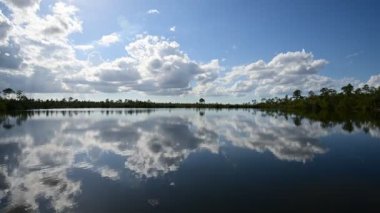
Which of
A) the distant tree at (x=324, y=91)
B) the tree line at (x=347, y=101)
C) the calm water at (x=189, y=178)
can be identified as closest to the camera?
the calm water at (x=189, y=178)

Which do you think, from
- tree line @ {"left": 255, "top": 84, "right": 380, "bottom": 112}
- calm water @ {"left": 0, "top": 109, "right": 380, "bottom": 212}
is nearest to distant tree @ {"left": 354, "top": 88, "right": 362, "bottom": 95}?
tree line @ {"left": 255, "top": 84, "right": 380, "bottom": 112}

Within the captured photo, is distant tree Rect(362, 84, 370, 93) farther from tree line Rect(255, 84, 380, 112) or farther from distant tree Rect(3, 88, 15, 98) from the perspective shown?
distant tree Rect(3, 88, 15, 98)

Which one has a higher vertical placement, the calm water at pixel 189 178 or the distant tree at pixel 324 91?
the distant tree at pixel 324 91

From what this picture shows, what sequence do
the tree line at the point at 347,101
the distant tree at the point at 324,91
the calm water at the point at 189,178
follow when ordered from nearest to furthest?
the calm water at the point at 189,178, the tree line at the point at 347,101, the distant tree at the point at 324,91

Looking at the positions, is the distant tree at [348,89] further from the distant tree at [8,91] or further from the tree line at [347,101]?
the distant tree at [8,91]

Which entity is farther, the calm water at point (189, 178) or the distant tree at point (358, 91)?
the distant tree at point (358, 91)

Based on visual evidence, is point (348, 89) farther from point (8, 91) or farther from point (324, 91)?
point (8, 91)

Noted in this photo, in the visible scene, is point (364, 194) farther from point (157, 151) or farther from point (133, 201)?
point (157, 151)

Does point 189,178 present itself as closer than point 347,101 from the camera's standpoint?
Yes

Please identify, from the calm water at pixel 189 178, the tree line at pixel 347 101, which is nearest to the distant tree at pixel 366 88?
the tree line at pixel 347 101

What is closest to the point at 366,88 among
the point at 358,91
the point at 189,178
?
the point at 358,91

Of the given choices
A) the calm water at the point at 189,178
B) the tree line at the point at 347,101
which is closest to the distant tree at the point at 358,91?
the tree line at the point at 347,101

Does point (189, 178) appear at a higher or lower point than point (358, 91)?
lower

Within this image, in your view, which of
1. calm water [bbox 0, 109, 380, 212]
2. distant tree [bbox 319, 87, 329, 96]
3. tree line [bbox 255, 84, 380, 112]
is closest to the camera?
calm water [bbox 0, 109, 380, 212]
